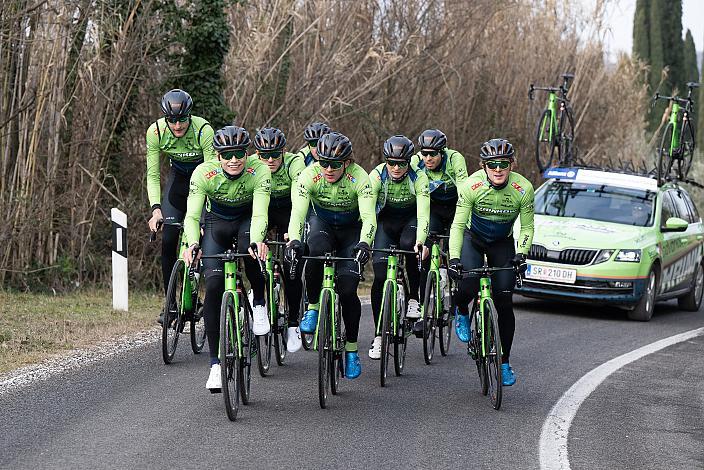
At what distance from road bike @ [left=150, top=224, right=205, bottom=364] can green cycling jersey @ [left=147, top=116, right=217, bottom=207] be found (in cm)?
56

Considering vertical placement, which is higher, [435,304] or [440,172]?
[440,172]

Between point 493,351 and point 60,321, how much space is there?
5596mm

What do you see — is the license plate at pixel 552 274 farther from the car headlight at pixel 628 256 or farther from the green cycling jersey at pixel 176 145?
the green cycling jersey at pixel 176 145

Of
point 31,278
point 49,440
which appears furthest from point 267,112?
point 49,440

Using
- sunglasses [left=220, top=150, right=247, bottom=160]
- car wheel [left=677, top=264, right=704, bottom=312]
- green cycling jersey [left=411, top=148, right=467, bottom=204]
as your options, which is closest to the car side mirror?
car wheel [left=677, top=264, right=704, bottom=312]

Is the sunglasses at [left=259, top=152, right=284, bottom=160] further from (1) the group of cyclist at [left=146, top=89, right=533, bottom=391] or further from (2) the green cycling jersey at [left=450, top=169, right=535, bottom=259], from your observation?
(2) the green cycling jersey at [left=450, top=169, right=535, bottom=259]

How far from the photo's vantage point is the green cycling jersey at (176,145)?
11078 mm

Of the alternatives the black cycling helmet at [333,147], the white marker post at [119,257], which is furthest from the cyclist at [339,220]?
the white marker post at [119,257]

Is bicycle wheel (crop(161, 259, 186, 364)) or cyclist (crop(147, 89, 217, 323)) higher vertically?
cyclist (crop(147, 89, 217, 323))

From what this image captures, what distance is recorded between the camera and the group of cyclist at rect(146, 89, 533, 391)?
9039 millimetres

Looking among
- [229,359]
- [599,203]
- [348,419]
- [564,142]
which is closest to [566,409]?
[348,419]

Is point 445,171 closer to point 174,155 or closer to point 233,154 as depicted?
point 174,155

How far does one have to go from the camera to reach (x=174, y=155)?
1122 cm

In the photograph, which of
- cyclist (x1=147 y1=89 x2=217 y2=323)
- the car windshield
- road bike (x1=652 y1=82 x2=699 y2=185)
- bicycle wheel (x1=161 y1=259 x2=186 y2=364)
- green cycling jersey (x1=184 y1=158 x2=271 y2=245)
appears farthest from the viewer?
road bike (x1=652 y1=82 x2=699 y2=185)
